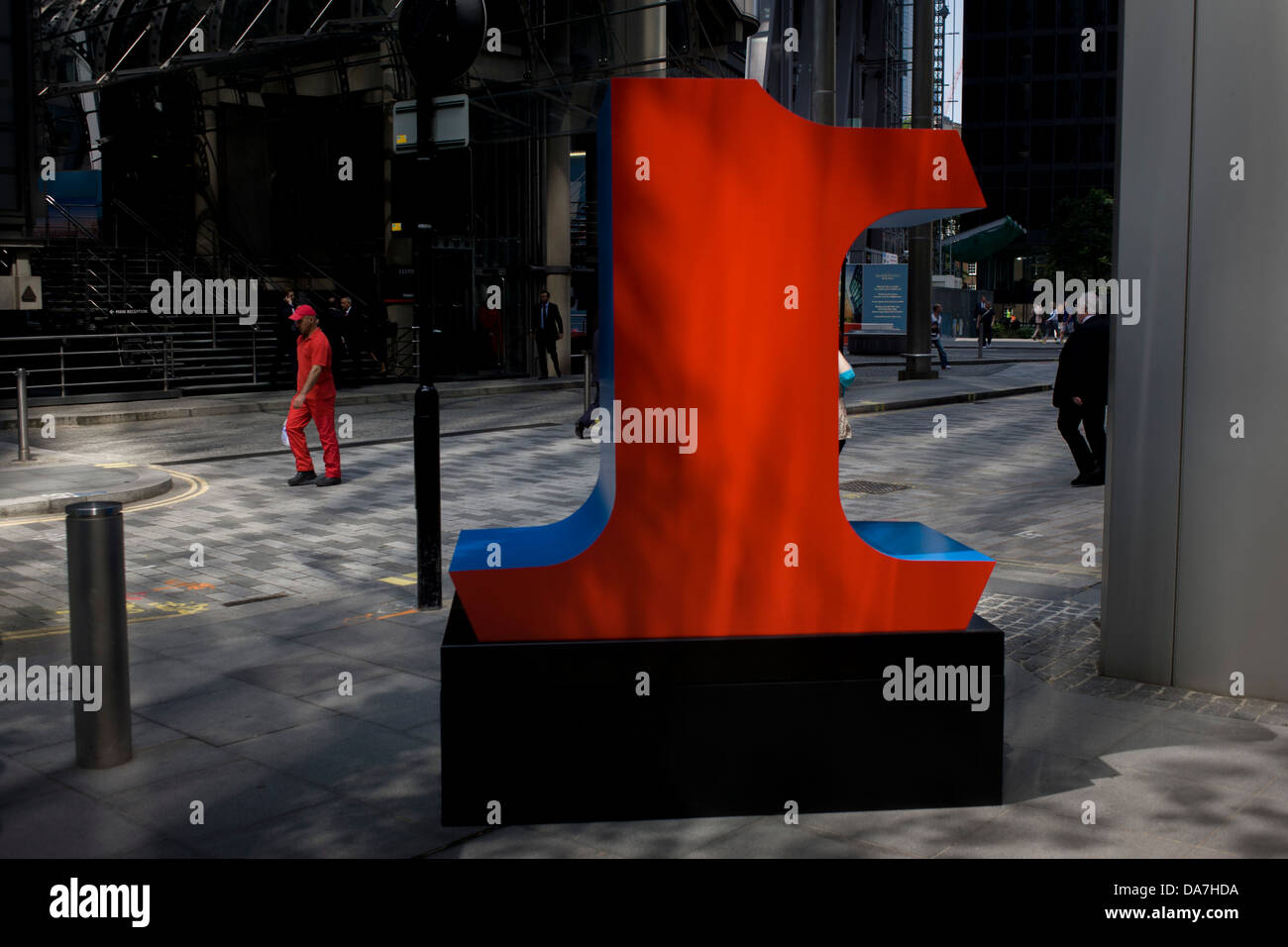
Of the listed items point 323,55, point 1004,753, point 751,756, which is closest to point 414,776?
point 751,756

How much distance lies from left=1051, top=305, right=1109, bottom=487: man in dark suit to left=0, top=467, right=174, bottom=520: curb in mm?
8745

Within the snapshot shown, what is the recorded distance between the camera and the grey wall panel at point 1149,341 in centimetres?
584

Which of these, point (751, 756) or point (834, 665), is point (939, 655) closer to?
point (834, 665)

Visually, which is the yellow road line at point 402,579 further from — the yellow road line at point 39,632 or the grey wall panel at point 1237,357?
the grey wall panel at point 1237,357

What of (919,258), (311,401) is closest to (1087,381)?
(311,401)

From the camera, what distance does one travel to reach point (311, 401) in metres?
12.5

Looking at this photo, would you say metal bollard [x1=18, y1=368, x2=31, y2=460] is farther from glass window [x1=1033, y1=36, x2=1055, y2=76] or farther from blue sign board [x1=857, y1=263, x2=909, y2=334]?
glass window [x1=1033, y1=36, x2=1055, y2=76]

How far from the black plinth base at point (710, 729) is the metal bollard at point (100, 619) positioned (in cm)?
154

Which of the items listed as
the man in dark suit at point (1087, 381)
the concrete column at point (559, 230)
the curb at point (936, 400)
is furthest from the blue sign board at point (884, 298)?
the man in dark suit at point (1087, 381)

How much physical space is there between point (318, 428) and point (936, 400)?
1369 centimetres

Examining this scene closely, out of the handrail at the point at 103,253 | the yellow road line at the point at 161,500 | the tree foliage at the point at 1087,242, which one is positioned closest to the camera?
the yellow road line at the point at 161,500

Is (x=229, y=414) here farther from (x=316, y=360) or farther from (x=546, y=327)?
(x=316, y=360)

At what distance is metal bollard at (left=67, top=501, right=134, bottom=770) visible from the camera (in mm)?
4992
